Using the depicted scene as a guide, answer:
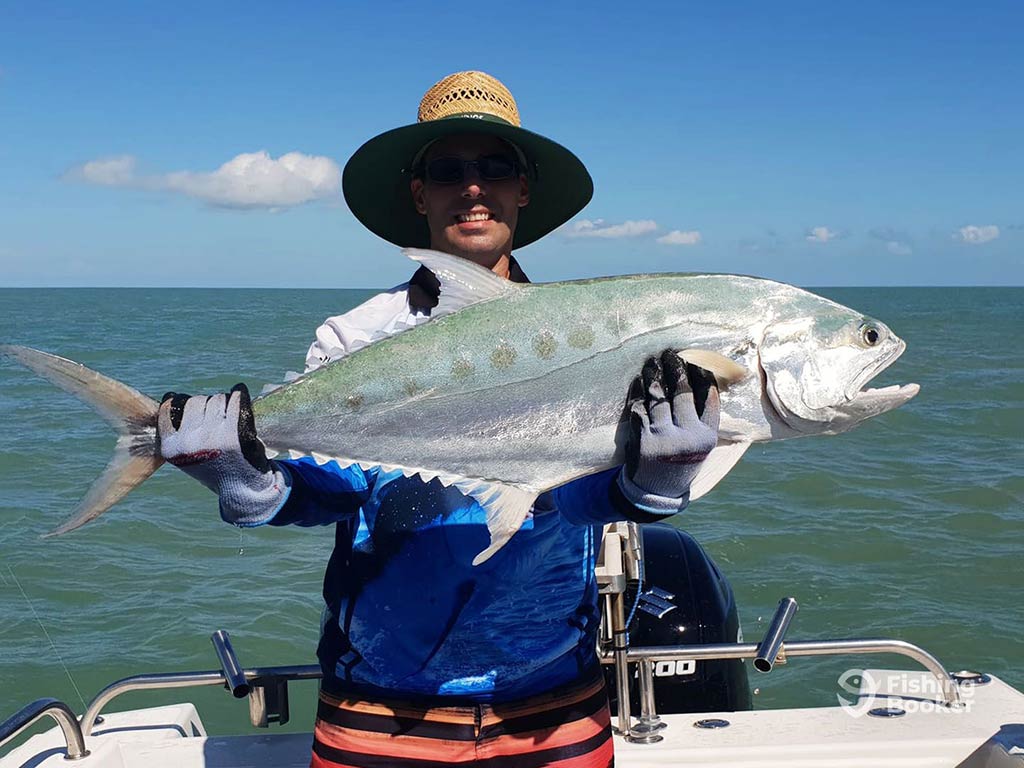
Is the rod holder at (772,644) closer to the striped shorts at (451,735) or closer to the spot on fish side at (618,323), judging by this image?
the striped shorts at (451,735)

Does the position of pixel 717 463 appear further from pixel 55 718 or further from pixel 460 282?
pixel 55 718

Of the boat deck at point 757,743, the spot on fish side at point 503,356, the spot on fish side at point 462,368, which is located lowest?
the boat deck at point 757,743

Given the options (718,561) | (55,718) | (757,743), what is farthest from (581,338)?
(718,561)

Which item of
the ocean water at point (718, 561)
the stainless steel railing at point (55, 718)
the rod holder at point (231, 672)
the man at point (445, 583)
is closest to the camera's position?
the man at point (445, 583)

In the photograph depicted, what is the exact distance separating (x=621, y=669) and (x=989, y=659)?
20.0 ft

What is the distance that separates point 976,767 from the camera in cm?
367

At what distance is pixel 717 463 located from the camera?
254 centimetres

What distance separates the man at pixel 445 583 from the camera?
2449 mm

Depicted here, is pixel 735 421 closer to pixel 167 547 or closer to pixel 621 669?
pixel 621 669

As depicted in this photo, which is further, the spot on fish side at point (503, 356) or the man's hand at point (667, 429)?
the spot on fish side at point (503, 356)

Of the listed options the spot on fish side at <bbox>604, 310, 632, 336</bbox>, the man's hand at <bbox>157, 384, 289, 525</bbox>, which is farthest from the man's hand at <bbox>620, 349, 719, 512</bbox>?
the man's hand at <bbox>157, 384, 289, 525</bbox>

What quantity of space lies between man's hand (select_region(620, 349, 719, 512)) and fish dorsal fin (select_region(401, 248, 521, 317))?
1.46ft

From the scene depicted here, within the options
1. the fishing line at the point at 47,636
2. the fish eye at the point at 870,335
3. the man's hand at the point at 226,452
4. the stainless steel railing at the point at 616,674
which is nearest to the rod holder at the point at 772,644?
the stainless steel railing at the point at 616,674

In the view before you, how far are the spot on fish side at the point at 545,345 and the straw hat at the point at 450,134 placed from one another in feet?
2.34
